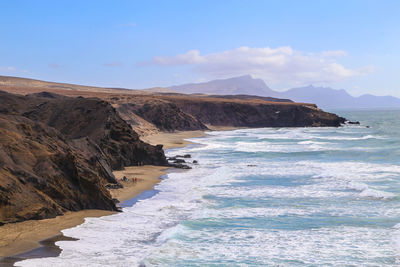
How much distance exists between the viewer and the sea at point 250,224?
11.6 metres

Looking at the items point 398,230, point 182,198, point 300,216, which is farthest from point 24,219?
point 398,230

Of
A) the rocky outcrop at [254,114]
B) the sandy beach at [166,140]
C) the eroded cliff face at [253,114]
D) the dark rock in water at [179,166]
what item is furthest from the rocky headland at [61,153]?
the rocky outcrop at [254,114]

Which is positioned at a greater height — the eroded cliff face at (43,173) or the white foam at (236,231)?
the eroded cliff face at (43,173)

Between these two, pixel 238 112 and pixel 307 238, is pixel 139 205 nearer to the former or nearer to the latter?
pixel 307 238

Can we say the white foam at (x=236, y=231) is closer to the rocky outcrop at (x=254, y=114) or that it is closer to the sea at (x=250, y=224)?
the sea at (x=250, y=224)

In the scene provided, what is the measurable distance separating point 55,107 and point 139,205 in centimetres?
1405

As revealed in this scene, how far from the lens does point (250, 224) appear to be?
15.0 m

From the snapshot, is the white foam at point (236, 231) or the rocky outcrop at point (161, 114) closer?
the white foam at point (236, 231)

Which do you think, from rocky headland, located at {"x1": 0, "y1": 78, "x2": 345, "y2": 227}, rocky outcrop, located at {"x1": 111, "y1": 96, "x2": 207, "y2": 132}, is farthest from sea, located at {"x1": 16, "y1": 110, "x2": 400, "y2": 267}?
rocky outcrop, located at {"x1": 111, "y1": 96, "x2": 207, "y2": 132}

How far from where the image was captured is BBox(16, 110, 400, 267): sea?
38.1 ft

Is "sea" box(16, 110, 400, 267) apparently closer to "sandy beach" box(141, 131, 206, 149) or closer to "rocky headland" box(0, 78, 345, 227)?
"rocky headland" box(0, 78, 345, 227)

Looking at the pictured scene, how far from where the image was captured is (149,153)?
95.2 ft

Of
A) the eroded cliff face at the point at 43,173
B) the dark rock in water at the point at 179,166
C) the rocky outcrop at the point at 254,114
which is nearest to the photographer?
the eroded cliff face at the point at 43,173

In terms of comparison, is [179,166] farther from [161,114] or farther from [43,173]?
[161,114]
